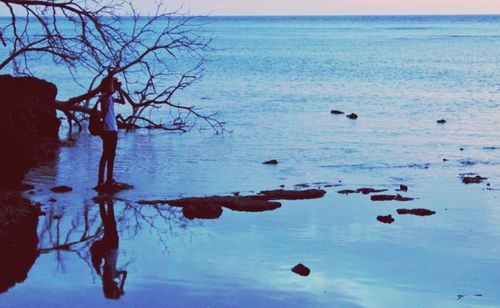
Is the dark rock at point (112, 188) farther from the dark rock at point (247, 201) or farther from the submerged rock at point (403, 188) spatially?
the submerged rock at point (403, 188)

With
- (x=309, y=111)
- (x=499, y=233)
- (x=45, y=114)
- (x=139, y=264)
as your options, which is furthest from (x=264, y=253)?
(x=309, y=111)

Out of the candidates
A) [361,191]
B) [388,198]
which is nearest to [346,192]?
[361,191]

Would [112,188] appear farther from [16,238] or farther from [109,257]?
[109,257]

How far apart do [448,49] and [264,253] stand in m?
73.9

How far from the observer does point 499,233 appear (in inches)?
479

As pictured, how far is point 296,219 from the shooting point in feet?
41.9

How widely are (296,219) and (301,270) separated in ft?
9.52

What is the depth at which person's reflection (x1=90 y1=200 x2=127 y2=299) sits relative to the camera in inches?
365

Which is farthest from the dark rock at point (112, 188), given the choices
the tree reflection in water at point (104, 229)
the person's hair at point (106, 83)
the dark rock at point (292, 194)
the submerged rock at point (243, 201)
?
the dark rock at point (292, 194)

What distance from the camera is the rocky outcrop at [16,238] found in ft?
32.0

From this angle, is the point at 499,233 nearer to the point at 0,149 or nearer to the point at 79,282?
the point at 79,282

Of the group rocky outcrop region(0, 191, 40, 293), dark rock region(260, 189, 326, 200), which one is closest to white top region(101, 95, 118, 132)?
rocky outcrop region(0, 191, 40, 293)

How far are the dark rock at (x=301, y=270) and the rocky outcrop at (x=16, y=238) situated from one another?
2.74 meters

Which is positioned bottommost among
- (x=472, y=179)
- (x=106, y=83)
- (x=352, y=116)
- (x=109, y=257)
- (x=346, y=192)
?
(x=109, y=257)
